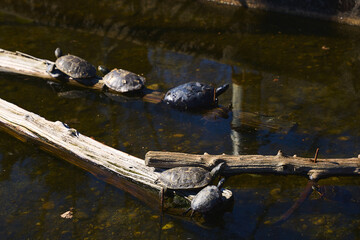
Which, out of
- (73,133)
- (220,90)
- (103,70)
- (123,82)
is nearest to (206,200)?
(73,133)

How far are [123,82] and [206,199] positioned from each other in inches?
118

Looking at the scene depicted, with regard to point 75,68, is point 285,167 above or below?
below

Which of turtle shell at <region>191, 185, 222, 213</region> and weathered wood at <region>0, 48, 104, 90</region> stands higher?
weathered wood at <region>0, 48, 104, 90</region>

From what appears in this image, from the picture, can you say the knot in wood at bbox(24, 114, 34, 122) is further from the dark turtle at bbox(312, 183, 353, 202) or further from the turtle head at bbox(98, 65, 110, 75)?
the dark turtle at bbox(312, 183, 353, 202)

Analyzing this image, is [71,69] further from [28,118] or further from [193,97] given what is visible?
[193,97]

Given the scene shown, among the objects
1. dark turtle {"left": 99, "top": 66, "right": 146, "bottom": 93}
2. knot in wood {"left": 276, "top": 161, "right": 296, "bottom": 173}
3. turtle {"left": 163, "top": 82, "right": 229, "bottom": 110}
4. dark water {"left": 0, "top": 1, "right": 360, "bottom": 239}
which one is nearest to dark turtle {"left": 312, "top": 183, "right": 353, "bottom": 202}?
dark water {"left": 0, "top": 1, "right": 360, "bottom": 239}

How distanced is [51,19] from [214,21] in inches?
146

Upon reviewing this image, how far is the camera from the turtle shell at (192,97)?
6664mm

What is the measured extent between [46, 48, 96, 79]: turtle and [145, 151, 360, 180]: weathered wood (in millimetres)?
2728

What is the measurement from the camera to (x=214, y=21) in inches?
398

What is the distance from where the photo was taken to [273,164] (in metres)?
5.21

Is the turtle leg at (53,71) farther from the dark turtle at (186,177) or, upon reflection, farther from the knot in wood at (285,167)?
the knot in wood at (285,167)

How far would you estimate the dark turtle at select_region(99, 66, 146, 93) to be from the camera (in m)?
7.02

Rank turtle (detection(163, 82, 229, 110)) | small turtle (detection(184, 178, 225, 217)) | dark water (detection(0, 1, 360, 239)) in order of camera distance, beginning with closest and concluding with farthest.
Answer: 1. small turtle (detection(184, 178, 225, 217))
2. dark water (detection(0, 1, 360, 239))
3. turtle (detection(163, 82, 229, 110))
